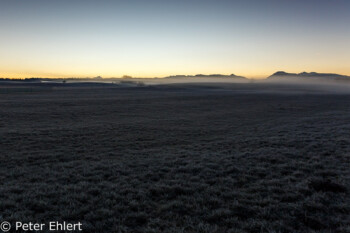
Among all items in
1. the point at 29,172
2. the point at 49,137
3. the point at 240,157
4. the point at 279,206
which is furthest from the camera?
the point at 49,137

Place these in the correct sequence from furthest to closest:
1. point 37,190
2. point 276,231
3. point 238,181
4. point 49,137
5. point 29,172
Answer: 1. point 49,137
2. point 29,172
3. point 238,181
4. point 37,190
5. point 276,231

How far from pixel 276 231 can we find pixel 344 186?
4.66 meters

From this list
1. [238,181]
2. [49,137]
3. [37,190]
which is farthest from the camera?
[49,137]

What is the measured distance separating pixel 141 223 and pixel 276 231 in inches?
145

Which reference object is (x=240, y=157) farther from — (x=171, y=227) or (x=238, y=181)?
(x=171, y=227)

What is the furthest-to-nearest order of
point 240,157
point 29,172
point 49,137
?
point 49,137
point 240,157
point 29,172

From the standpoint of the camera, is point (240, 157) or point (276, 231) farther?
point (240, 157)

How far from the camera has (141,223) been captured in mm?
6477

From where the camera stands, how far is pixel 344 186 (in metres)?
8.77

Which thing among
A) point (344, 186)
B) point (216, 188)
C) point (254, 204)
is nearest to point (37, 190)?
point (216, 188)

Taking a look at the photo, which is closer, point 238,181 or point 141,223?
point 141,223

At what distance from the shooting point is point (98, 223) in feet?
20.8

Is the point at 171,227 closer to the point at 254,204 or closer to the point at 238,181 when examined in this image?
the point at 254,204

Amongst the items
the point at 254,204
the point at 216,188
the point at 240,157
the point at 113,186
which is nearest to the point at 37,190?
the point at 113,186
